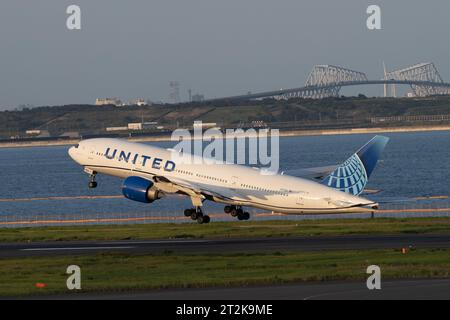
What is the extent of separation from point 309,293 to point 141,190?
131 ft

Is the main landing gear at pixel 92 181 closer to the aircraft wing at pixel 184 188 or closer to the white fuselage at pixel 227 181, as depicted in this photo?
the white fuselage at pixel 227 181

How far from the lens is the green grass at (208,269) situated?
46.6 m

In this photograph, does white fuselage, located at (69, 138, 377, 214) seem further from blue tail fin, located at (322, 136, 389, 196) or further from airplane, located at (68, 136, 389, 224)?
blue tail fin, located at (322, 136, 389, 196)

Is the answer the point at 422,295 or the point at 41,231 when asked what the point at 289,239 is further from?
the point at 422,295

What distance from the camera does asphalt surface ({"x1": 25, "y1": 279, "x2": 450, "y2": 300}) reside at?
131 ft

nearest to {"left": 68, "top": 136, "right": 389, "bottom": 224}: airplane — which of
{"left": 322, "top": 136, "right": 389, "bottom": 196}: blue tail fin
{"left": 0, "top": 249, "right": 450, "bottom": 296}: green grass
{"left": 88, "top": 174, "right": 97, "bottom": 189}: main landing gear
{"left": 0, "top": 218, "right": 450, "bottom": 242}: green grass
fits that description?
{"left": 322, "top": 136, "right": 389, "bottom": 196}: blue tail fin

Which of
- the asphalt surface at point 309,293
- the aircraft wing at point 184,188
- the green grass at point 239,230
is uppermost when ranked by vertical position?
the aircraft wing at point 184,188

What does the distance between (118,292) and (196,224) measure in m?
38.2

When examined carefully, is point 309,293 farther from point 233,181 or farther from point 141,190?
point 141,190

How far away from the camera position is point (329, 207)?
73125mm

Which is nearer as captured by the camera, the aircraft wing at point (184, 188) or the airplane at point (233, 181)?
the airplane at point (233, 181)

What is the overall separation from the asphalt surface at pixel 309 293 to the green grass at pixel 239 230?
27.0 metres

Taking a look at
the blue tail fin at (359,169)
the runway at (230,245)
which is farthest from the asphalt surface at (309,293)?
the blue tail fin at (359,169)

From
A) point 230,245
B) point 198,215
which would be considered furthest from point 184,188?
point 230,245
